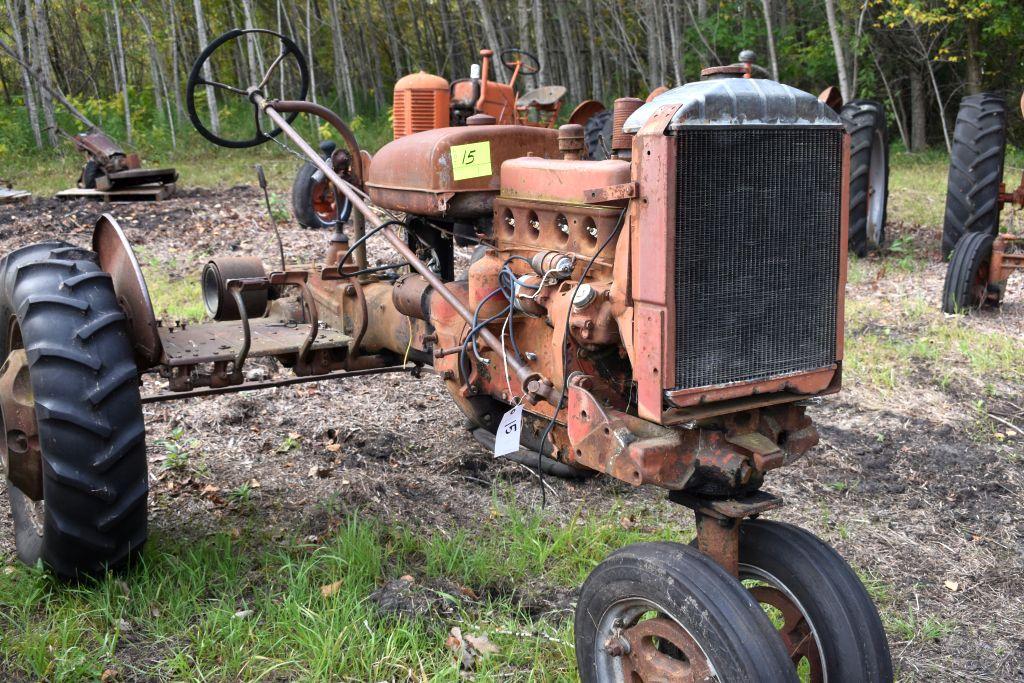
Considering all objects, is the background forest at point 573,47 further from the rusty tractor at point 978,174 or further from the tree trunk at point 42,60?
the rusty tractor at point 978,174

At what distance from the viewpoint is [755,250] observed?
2.33 m

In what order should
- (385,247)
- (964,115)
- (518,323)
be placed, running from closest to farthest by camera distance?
(518,323) < (964,115) < (385,247)

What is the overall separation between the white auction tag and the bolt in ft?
1.90

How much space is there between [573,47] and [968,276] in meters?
14.6

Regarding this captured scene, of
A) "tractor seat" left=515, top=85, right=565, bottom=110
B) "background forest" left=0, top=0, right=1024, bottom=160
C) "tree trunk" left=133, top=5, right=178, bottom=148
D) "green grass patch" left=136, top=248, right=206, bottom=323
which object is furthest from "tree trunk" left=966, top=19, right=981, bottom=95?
"tree trunk" left=133, top=5, right=178, bottom=148

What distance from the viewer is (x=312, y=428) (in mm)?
4785

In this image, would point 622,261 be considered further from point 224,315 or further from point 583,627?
point 224,315

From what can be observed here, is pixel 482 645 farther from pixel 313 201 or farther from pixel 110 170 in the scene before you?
pixel 110 170

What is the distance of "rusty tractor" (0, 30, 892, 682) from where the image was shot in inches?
87.9

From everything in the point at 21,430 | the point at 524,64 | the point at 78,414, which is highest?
the point at 524,64

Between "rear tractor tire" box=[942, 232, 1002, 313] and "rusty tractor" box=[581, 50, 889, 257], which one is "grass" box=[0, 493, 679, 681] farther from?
"rusty tractor" box=[581, 50, 889, 257]

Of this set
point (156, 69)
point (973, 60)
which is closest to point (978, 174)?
point (973, 60)

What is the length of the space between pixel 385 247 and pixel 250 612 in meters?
5.77

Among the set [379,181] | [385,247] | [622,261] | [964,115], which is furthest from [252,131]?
[622,261]
